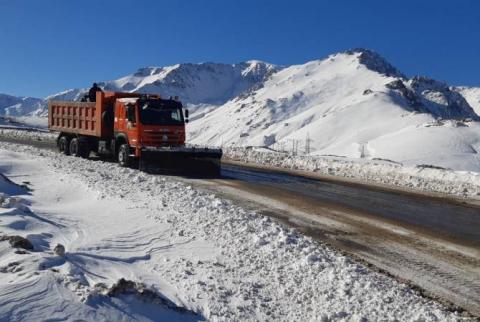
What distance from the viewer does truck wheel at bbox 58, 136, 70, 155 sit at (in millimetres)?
23641

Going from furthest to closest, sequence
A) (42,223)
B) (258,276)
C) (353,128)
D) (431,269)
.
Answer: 1. (353,128)
2. (42,223)
3. (431,269)
4. (258,276)

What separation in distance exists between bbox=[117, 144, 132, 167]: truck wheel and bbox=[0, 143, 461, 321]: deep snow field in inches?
339

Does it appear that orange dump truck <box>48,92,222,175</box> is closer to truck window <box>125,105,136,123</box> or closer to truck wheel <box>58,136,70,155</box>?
truck window <box>125,105,136,123</box>

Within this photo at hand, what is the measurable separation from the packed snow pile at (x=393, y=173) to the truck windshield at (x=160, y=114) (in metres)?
6.80

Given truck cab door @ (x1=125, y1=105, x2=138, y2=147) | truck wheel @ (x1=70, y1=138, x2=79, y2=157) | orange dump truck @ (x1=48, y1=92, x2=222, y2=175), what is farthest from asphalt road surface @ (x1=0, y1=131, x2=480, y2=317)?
truck wheel @ (x1=70, y1=138, x2=79, y2=157)

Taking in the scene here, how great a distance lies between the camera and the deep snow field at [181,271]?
4887 mm

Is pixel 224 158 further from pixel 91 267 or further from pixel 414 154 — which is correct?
pixel 414 154

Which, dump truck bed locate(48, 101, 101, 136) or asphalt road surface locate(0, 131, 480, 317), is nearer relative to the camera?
asphalt road surface locate(0, 131, 480, 317)

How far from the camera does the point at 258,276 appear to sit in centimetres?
638

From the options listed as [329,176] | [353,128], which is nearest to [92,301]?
[329,176]

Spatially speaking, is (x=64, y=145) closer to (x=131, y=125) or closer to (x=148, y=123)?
(x=131, y=125)

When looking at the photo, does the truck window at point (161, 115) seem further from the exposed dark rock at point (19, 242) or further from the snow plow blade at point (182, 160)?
the exposed dark rock at point (19, 242)

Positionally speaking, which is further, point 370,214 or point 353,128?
point 353,128

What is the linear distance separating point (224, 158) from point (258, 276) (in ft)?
73.6
